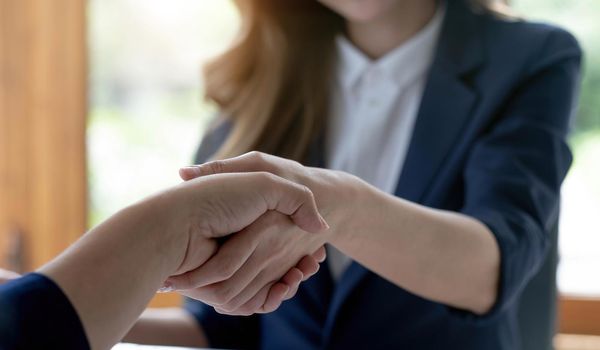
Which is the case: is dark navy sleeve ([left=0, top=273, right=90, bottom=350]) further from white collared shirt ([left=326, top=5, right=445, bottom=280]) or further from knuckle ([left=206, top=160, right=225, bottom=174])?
white collared shirt ([left=326, top=5, right=445, bottom=280])

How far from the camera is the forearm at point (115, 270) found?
74 centimetres

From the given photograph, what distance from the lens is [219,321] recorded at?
149cm

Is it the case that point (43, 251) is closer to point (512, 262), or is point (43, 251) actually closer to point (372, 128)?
point (372, 128)

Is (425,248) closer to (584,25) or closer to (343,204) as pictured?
(343,204)

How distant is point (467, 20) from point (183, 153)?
4.05ft

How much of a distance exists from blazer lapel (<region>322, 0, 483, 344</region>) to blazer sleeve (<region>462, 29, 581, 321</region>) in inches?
2.0

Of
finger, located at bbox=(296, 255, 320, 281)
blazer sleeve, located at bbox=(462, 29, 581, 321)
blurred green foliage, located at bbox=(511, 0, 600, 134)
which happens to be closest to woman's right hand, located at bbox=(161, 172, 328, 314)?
finger, located at bbox=(296, 255, 320, 281)

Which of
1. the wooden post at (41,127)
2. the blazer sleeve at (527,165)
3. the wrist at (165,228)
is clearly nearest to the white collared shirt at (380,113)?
the blazer sleeve at (527,165)

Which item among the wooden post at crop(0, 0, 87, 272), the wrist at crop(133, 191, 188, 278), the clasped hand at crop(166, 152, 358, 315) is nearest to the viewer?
the wrist at crop(133, 191, 188, 278)

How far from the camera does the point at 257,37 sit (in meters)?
1.63

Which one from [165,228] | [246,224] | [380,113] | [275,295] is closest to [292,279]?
[275,295]

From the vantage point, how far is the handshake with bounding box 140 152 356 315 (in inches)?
35.4

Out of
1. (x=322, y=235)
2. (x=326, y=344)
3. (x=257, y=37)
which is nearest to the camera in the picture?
(x=322, y=235)

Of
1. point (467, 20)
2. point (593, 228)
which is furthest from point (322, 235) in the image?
point (593, 228)
